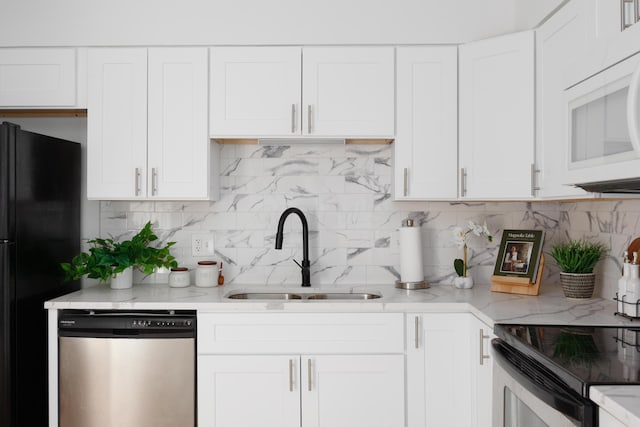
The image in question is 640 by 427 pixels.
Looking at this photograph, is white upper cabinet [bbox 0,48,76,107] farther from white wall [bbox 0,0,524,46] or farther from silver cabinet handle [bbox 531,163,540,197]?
silver cabinet handle [bbox 531,163,540,197]

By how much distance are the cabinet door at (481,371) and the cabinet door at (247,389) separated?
0.79 m

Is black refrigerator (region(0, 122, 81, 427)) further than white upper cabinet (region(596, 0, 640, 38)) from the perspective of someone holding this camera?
Yes

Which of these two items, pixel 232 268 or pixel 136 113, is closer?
pixel 136 113

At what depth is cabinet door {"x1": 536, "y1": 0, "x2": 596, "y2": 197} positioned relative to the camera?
6.61 ft

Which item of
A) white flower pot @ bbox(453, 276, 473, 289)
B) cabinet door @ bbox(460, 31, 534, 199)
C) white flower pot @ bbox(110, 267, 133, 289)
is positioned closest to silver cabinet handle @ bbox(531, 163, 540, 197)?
cabinet door @ bbox(460, 31, 534, 199)

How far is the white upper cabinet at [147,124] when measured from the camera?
9.00ft

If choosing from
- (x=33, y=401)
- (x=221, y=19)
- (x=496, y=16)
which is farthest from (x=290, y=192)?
(x=33, y=401)

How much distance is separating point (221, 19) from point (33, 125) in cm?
128

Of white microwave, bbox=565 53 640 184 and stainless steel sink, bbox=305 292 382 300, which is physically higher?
white microwave, bbox=565 53 640 184

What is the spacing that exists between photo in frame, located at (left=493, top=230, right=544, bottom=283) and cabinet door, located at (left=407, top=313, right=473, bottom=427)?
43cm

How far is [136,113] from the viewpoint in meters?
2.75

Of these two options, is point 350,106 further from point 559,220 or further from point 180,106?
point 559,220

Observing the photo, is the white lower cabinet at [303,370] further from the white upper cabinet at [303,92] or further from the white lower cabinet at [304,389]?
the white upper cabinet at [303,92]

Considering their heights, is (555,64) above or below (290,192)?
above
